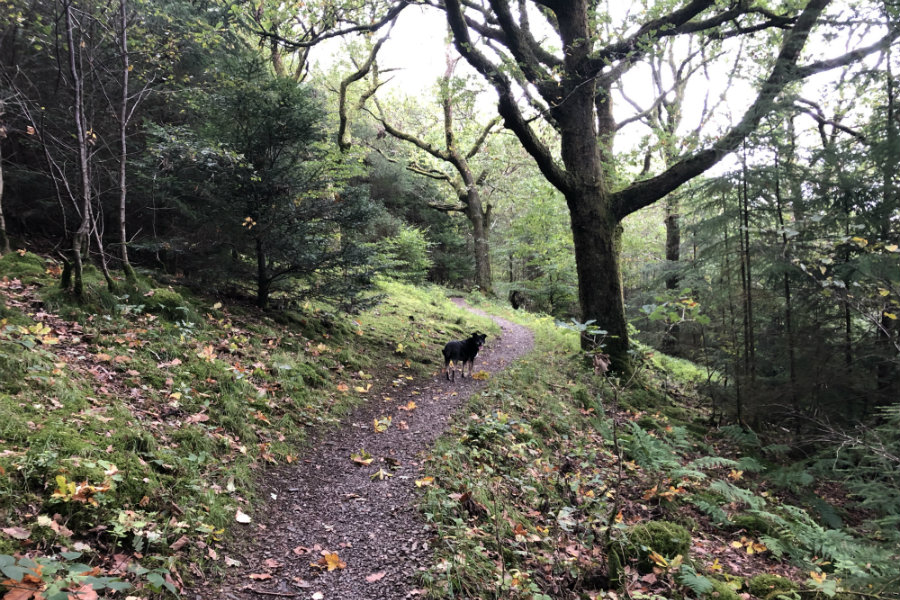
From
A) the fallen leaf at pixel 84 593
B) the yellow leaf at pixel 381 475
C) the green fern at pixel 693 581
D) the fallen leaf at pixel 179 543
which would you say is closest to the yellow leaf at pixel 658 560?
the green fern at pixel 693 581

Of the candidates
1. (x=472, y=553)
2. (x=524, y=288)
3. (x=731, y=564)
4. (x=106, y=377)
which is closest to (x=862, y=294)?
(x=731, y=564)

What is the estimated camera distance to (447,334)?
506 inches

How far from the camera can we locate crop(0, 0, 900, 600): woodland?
12.1 feet

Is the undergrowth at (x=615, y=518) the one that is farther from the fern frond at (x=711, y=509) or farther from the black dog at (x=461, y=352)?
the black dog at (x=461, y=352)

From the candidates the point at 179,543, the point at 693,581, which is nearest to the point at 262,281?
the point at 179,543

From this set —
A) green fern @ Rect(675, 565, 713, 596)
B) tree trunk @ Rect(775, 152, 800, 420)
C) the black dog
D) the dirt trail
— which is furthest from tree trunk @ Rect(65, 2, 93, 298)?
tree trunk @ Rect(775, 152, 800, 420)

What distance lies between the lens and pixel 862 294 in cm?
612

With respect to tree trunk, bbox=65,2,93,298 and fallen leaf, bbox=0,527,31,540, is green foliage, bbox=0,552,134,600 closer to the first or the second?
fallen leaf, bbox=0,527,31,540

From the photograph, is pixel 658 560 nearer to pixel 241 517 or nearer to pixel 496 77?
pixel 241 517

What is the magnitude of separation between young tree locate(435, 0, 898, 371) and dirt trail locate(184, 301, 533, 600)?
17.9 feet

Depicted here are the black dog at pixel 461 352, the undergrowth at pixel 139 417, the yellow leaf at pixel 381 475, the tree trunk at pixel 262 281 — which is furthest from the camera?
the black dog at pixel 461 352

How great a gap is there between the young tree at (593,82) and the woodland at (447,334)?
7 cm

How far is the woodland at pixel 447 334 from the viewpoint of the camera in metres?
3.70

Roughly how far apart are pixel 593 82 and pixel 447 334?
748cm
